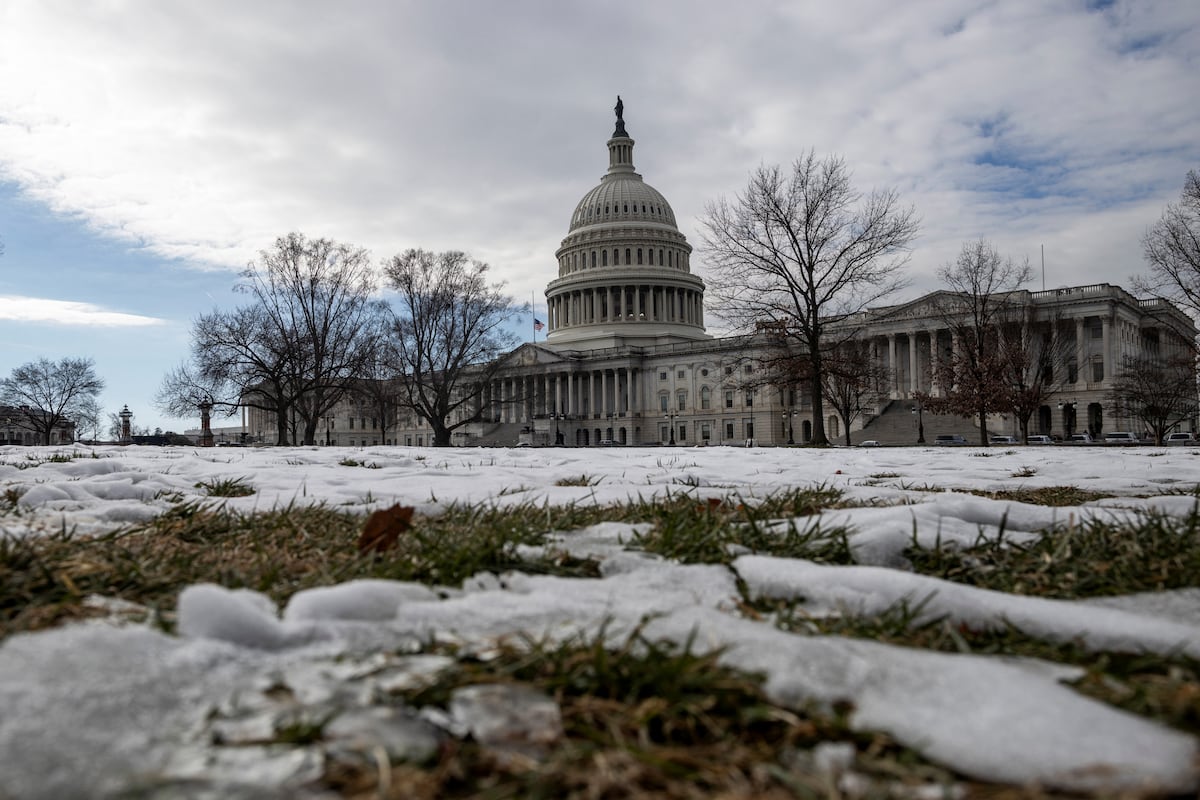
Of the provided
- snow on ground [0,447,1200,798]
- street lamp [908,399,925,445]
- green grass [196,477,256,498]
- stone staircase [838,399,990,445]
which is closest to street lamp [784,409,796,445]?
stone staircase [838,399,990,445]

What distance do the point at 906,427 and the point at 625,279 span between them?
4135cm

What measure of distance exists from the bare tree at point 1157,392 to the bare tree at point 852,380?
15431mm

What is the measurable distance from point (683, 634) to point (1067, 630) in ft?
2.72

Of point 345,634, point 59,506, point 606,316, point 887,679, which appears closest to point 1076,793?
point 887,679

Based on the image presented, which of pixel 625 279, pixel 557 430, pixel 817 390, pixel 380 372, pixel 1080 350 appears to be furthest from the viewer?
pixel 625 279

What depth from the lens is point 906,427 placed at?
63844 millimetres

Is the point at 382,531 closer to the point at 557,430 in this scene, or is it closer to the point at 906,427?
the point at 906,427

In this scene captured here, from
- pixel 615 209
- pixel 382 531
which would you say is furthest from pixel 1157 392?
pixel 615 209

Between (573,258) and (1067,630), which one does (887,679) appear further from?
(573,258)

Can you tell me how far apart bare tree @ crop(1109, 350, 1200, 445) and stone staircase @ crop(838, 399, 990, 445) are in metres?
10.8

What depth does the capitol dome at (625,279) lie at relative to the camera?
93.9 metres

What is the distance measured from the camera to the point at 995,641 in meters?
1.61

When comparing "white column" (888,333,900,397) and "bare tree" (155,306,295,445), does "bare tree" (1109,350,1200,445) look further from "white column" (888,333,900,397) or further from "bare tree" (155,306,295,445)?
"bare tree" (155,306,295,445)

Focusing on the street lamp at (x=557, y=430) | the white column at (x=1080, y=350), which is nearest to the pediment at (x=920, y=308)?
the white column at (x=1080, y=350)
